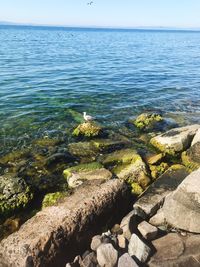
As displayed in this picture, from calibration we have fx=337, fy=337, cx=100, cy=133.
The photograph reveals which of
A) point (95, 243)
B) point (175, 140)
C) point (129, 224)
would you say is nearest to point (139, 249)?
point (129, 224)

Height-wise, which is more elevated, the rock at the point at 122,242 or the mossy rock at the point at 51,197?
the rock at the point at 122,242

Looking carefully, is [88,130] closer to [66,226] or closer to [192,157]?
[192,157]

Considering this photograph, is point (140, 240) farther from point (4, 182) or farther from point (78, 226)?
point (4, 182)

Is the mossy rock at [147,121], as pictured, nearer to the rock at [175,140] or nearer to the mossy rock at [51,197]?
the rock at [175,140]

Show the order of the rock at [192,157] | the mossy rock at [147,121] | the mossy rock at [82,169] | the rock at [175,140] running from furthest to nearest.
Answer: the mossy rock at [147,121] → the rock at [175,140] → the rock at [192,157] → the mossy rock at [82,169]

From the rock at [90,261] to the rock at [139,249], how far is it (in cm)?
90

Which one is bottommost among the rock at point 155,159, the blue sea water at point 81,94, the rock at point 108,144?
the blue sea water at point 81,94

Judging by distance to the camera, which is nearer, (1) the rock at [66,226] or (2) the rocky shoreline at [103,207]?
(1) the rock at [66,226]

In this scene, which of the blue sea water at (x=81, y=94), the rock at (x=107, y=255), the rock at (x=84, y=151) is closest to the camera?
the rock at (x=107, y=255)

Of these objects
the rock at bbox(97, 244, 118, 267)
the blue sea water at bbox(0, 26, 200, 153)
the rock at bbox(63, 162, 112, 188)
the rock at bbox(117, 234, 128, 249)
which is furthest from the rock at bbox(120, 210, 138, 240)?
the blue sea water at bbox(0, 26, 200, 153)

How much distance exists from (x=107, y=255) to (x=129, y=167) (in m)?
5.25

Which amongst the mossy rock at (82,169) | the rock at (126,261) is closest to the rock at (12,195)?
the mossy rock at (82,169)

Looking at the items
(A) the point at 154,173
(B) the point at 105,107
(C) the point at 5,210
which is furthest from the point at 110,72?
(C) the point at 5,210

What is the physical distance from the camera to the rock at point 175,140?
50.1ft
